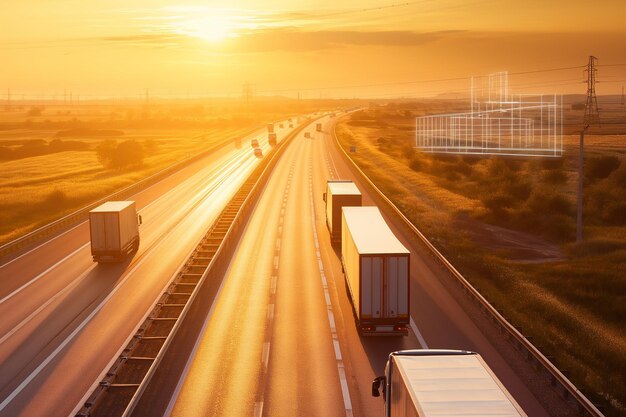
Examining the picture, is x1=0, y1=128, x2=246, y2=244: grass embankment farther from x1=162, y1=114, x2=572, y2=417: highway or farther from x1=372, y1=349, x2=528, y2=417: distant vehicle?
x1=372, y1=349, x2=528, y2=417: distant vehicle

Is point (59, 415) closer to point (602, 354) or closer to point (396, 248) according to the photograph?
point (396, 248)

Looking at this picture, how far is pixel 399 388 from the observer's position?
12.7m

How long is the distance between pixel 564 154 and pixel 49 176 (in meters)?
85.8

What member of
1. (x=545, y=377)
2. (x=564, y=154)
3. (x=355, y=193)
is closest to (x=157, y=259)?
(x=355, y=193)

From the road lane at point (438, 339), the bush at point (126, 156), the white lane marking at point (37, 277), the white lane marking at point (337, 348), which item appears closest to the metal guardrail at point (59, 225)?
the white lane marking at point (37, 277)

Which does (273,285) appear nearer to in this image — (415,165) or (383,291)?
(383,291)

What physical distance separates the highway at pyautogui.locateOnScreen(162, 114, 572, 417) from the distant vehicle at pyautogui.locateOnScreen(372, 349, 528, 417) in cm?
530

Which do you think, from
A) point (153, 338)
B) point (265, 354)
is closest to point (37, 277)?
point (153, 338)

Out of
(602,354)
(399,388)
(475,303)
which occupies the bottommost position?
(602,354)

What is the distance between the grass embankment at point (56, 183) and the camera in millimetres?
56469

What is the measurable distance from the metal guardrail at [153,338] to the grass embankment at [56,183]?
16708mm

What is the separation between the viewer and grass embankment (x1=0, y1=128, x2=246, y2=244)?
56469mm

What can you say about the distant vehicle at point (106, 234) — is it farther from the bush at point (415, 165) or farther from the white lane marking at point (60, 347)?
the bush at point (415, 165)

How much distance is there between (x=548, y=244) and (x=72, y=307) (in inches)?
1487
